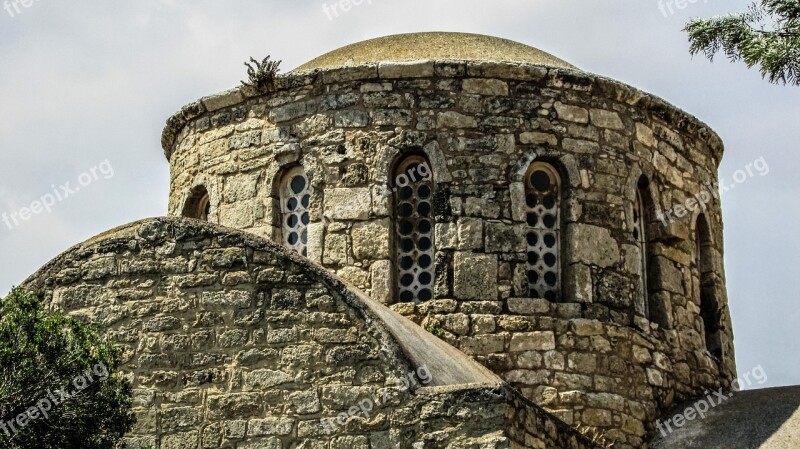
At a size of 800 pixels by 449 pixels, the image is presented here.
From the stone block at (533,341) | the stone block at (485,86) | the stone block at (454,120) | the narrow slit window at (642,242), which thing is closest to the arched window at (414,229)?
the stone block at (454,120)

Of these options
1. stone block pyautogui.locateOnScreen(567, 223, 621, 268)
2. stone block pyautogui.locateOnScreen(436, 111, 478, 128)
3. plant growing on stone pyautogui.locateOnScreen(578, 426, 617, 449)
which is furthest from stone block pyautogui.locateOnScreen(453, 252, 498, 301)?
plant growing on stone pyautogui.locateOnScreen(578, 426, 617, 449)

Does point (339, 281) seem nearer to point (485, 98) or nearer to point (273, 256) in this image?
point (273, 256)

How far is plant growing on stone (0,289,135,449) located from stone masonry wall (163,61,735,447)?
4.41 metres

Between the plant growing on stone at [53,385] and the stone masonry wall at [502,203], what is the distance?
4.41 metres

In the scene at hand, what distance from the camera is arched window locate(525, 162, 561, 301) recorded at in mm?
14531

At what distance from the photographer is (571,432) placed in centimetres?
1170

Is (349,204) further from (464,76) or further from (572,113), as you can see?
(572,113)

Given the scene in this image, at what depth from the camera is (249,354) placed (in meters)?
11.1

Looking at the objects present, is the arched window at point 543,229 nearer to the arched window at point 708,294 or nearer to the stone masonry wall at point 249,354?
the arched window at point 708,294

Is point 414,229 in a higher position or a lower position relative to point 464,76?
lower

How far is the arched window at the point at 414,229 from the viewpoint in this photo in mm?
14422

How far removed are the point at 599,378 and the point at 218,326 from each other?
460 cm

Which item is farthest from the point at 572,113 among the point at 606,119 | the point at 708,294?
the point at 708,294

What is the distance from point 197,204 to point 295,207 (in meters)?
1.49
